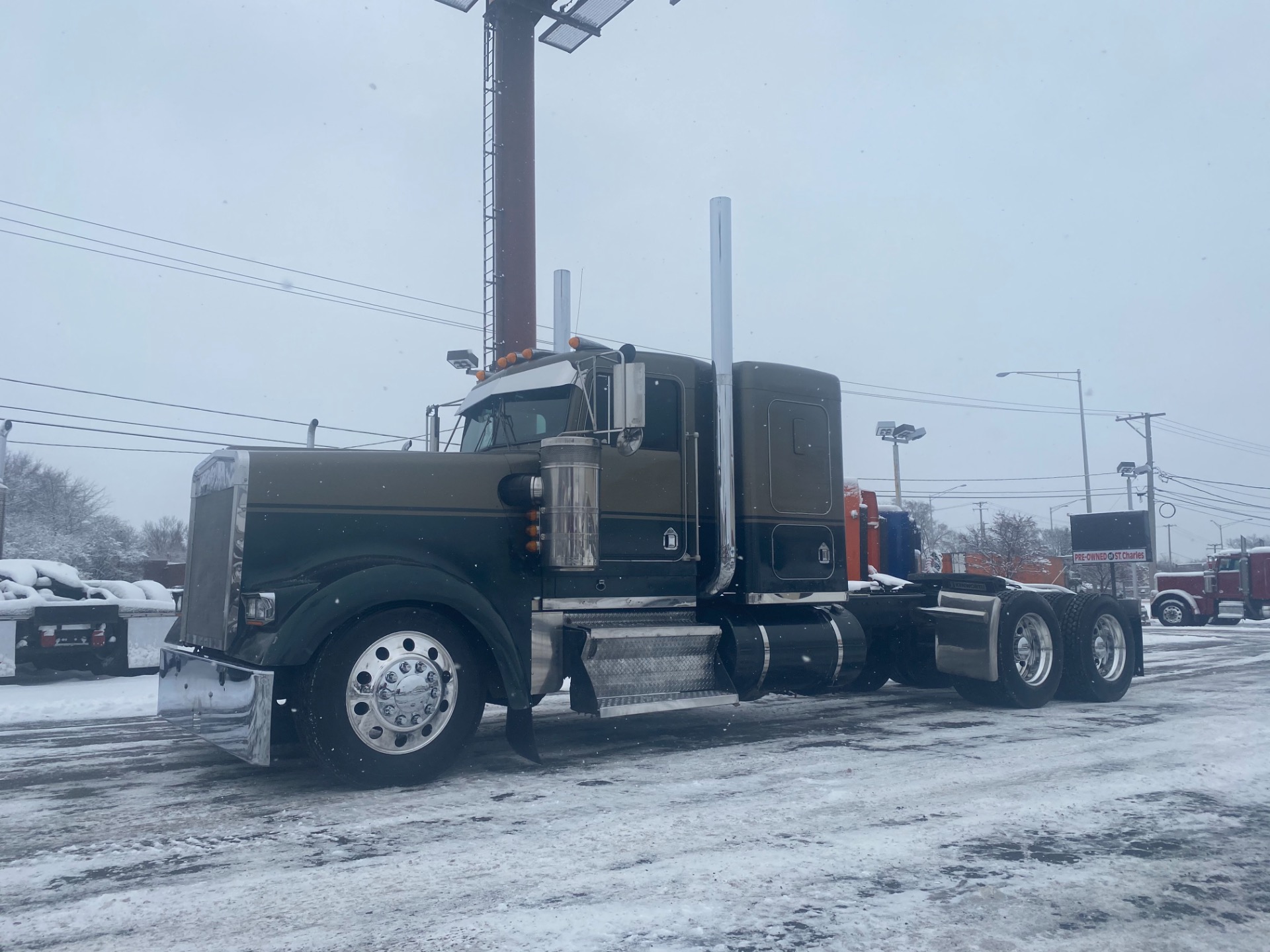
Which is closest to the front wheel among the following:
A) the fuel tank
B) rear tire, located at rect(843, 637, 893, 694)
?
the fuel tank

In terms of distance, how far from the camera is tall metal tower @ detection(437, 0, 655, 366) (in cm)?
2256

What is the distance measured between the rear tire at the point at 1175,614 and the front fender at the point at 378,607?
2669cm

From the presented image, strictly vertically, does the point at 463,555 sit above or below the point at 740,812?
above

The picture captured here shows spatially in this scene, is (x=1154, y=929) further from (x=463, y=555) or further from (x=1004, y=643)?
(x=1004, y=643)

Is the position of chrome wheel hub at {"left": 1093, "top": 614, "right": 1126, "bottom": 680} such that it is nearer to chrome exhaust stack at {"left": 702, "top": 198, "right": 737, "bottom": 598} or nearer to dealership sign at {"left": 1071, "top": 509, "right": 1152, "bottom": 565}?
chrome exhaust stack at {"left": 702, "top": 198, "right": 737, "bottom": 598}

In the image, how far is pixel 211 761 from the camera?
21.4 feet

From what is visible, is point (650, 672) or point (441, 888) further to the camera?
point (650, 672)

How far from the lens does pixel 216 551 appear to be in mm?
6086

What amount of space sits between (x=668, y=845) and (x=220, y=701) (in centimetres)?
280

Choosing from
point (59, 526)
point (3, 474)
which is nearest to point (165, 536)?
point (59, 526)

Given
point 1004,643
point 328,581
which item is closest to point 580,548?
point 328,581

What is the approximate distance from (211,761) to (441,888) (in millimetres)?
3372

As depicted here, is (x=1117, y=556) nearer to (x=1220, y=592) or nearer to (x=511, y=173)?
(x=1220, y=592)

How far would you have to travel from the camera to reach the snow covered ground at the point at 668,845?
343cm
